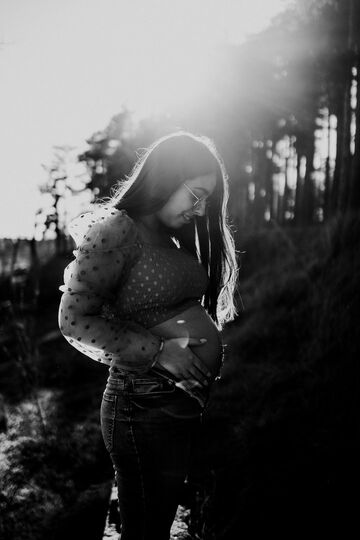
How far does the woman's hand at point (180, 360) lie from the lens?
141cm

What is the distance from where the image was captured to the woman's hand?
141cm

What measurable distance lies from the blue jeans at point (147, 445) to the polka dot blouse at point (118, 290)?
0.33 feet

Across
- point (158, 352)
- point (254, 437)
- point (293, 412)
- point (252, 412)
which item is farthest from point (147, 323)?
point (252, 412)

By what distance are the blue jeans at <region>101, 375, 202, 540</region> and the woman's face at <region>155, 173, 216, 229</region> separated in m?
0.54

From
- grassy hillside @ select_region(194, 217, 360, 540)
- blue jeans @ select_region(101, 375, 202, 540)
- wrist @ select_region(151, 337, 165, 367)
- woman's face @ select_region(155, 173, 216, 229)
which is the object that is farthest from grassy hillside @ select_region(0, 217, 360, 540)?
woman's face @ select_region(155, 173, 216, 229)

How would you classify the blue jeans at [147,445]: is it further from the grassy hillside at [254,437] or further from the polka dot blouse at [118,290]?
the grassy hillside at [254,437]

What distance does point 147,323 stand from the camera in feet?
4.94

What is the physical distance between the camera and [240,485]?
302cm

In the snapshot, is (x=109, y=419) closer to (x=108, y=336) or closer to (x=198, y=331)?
(x=108, y=336)

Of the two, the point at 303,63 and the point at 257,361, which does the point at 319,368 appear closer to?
the point at 257,361

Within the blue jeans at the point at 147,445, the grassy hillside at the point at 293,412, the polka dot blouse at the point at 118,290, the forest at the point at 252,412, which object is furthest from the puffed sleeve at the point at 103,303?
the grassy hillside at the point at 293,412

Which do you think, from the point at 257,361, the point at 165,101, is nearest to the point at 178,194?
the point at 257,361

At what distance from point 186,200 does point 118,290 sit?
1.27 ft

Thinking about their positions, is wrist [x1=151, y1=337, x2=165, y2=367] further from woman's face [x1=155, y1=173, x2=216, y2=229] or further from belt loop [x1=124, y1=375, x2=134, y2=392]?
woman's face [x1=155, y1=173, x2=216, y2=229]
